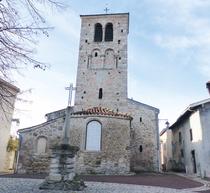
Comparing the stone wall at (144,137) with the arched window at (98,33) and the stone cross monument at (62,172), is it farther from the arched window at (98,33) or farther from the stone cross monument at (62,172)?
the stone cross monument at (62,172)

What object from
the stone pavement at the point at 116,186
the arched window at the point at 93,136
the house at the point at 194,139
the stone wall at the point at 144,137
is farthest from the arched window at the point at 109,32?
the stone pavement at the point at 116,186

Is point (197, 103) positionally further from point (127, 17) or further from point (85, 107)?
point (127, 17)

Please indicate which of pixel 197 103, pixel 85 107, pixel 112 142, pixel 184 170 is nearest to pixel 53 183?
pixel 112 142

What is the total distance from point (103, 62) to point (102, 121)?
9.07 metres

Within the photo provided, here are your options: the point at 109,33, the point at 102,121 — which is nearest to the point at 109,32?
the point at 109,33

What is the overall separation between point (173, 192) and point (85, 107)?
52.4 feet

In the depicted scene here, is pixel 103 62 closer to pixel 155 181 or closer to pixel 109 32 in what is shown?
pixel 109 32

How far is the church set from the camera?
57.0 ft

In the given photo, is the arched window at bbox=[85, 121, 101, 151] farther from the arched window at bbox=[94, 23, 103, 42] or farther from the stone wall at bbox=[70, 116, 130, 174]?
the arched window at bbox=[94, 23, 103, 42]

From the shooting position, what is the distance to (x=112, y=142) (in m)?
17.5

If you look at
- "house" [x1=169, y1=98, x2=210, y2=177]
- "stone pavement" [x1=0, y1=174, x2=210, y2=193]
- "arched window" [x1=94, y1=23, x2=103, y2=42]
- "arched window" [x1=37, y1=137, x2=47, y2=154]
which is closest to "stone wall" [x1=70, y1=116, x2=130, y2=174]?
"arched window" [x1=37, y1=137, x2=47, y2=154]

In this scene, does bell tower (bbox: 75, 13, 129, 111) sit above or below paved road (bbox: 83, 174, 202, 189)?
above

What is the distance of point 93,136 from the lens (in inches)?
702

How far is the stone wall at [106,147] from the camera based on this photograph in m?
16.9
